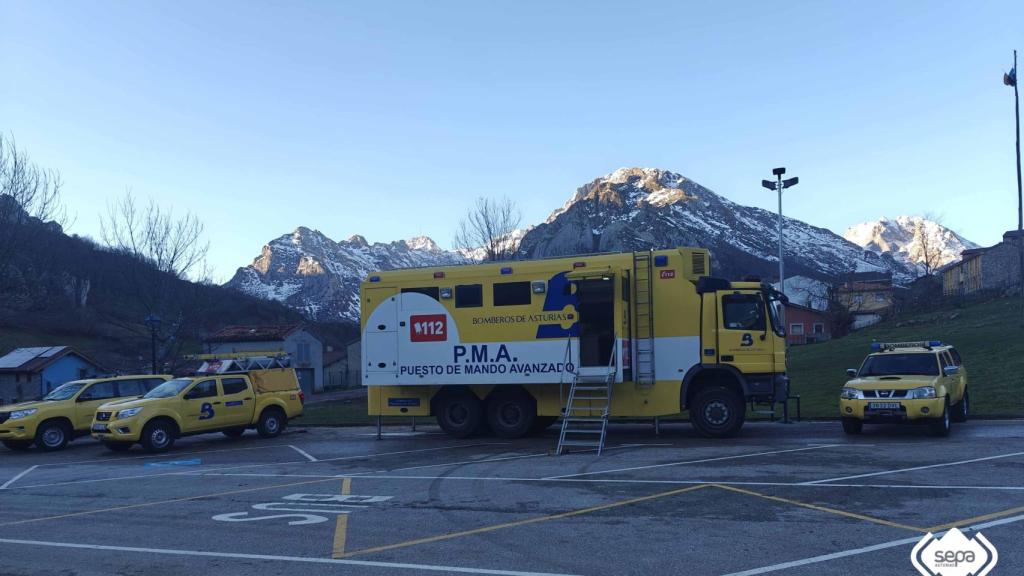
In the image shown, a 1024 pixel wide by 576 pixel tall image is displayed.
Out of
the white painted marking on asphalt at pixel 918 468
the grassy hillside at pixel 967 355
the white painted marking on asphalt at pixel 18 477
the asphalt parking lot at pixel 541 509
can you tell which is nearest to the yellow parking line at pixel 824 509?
the asphalt parking lot at pixel 541 509

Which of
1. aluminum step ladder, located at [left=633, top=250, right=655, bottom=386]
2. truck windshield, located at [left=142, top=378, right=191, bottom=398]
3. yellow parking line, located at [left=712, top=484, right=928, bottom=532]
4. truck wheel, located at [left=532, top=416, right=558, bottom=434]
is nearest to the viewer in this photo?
yellow parking line, located at [left=712, top=484, right=928, bottom=532]

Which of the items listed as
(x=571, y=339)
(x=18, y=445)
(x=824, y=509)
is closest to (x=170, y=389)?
(x=18, y=445)

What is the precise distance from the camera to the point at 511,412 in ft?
54.7

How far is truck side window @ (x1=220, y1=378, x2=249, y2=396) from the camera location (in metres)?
19.2

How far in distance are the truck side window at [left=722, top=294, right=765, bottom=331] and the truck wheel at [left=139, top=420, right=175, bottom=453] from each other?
42.6ft

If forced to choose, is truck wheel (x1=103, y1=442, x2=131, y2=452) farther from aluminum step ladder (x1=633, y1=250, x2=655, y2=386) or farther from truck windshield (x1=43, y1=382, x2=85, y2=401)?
aluminum step ladder (x1=633, y1=250, x2=655, y2=386)

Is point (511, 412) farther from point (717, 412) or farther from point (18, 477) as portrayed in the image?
point (18, 477)

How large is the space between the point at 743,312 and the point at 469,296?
5.76m

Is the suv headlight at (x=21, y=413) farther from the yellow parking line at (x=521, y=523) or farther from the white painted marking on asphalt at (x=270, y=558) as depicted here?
the yellow parking line at (x=521, y=523)

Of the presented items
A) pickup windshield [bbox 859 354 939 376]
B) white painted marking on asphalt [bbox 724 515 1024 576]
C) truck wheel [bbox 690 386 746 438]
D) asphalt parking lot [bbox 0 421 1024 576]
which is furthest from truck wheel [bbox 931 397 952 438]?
white painted marking on asphalt [bbox 724 515 1024 576]

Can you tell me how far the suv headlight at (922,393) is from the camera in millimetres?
13648

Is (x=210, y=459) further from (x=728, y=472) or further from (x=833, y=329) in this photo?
(x=833, y=329)

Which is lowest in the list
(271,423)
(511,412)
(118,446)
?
(118,446)

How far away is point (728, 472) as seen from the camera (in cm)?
1101
